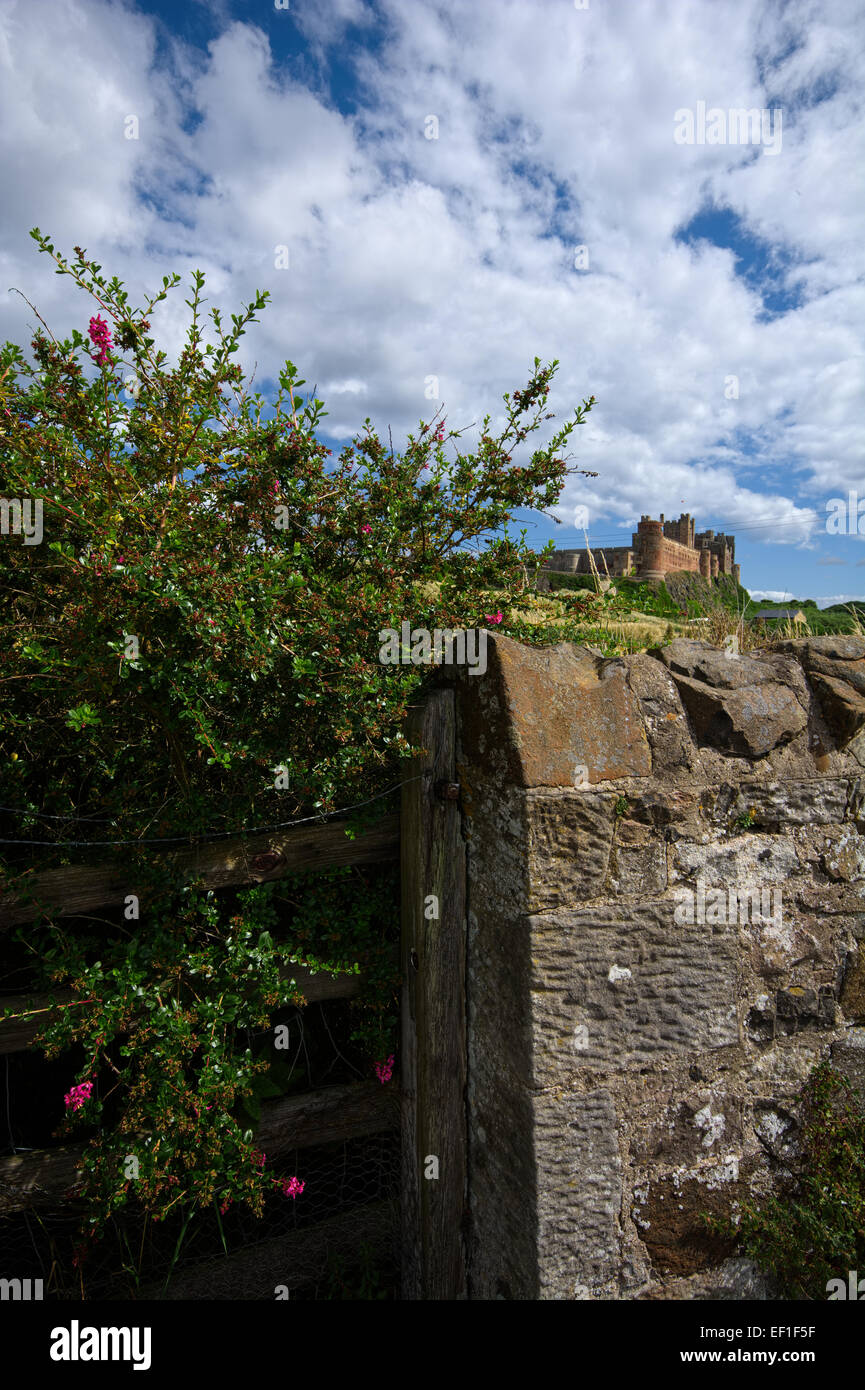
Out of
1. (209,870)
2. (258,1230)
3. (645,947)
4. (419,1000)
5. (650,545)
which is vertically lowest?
(258,1230)

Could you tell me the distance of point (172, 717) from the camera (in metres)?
1.77

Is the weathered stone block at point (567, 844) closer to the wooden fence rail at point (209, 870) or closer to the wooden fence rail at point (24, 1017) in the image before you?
the wooden fence rail at point (209, 870)

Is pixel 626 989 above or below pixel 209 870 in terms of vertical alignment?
below

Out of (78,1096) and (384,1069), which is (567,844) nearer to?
(384,1069)

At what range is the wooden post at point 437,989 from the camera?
2.06 metres

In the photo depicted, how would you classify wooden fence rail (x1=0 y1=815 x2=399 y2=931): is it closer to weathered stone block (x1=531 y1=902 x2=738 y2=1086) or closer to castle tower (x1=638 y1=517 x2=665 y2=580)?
weathered stone block (x1=531 y1=902 x2=738 y2=1086)

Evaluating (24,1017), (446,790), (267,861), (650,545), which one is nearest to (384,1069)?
(267,861)

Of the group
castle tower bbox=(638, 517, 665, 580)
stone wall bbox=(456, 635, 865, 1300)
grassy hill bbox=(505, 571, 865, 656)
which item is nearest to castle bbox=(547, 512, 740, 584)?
castle tower bbox=(638, 517, 665, 580)

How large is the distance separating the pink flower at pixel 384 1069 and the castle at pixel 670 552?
1372 centimetres

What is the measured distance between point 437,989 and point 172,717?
1.04m

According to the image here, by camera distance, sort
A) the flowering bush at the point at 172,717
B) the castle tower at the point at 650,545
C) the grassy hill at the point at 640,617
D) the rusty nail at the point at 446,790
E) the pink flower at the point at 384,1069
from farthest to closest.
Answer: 1. the castle tower at the point at 650,545
2. the grassy hill at the point at 640,617
3. the pink flower at the point at 384,1069
4. the rusty nail at the point at 446,790
5. the flowering bush at the point at 172,717

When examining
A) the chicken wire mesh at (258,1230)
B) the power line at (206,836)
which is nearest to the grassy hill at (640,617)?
the power line at (206,836)

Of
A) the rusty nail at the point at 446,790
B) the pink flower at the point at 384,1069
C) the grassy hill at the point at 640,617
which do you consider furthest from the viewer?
the grassy hill at the point at 640,617

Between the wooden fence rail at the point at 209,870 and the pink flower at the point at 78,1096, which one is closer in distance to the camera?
the pink flower at the point at 78,1096
